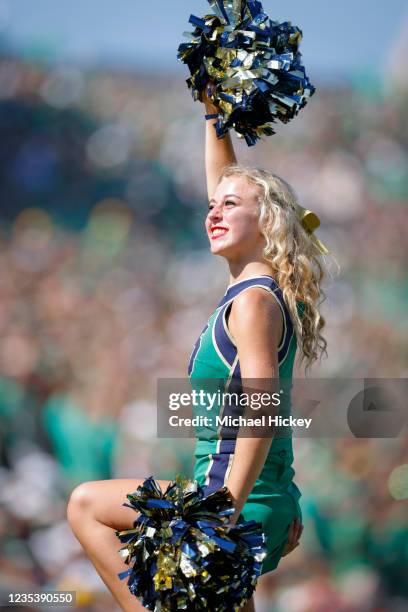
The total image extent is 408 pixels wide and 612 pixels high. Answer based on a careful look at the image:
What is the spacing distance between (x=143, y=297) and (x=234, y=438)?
1.77 metres

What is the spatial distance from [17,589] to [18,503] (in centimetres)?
36

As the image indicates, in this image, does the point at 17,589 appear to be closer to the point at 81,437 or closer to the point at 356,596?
the point at 81,437

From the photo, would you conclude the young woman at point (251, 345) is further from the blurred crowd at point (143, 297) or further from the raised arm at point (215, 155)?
the blurred crowd at point (143, 297)

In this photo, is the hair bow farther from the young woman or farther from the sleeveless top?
the sleeveless top

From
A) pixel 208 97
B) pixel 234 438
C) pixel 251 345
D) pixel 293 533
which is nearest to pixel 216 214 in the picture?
pixel 208 97

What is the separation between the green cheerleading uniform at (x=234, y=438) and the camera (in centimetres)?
206

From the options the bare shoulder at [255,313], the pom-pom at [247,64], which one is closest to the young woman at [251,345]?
the bare shoulder at [255,313]

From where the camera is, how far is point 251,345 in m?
1.98

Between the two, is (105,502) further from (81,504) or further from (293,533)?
(293,533)

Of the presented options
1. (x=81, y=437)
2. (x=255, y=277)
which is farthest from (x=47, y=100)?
(x=255, y=277)

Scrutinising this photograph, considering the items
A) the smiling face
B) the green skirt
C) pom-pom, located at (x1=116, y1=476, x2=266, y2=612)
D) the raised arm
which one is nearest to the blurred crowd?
the raised arm

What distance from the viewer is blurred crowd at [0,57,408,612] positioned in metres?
3.71

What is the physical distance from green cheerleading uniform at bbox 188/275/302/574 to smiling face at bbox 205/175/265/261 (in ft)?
0.40

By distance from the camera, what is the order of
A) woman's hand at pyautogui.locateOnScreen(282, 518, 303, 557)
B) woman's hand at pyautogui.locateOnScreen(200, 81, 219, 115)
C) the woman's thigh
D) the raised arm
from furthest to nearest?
the raised arm, woman's hand at pyautogui.locateOnScreen(200, 81, 219, 115), woman's hand at pyautogui.locateOnScreen(282, 518, 303, 557), the woman's thigh
